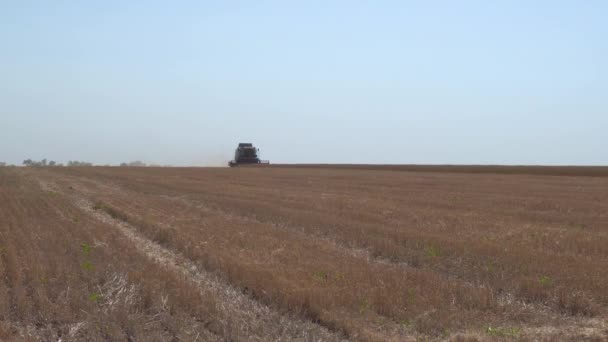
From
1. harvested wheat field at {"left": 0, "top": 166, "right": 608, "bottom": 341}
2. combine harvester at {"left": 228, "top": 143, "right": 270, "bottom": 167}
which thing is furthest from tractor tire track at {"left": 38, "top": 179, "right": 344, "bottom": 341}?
combine harvester at {"left": 228, "top": 143, "right": 270, "bottom": 167}

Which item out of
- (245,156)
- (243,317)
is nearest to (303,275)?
(243,317)

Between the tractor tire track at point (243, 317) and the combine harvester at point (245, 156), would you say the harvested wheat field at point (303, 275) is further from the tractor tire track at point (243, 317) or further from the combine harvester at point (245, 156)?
the combine harvester at point (245, 156)

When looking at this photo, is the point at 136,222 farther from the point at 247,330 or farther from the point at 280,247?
the point at 247,330

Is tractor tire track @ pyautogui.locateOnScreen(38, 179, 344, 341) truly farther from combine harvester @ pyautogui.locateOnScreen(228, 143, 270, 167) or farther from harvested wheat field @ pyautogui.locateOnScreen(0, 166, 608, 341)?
combine harvester @ pyautogui.locateOnScreen(228, 143, 270, 167)

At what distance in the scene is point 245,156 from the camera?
74688 millimetres

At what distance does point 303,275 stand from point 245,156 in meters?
64.6

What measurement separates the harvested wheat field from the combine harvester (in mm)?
53542

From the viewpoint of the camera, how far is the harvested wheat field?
26.0ft

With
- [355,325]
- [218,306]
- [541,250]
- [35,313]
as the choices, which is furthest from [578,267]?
[35,313]

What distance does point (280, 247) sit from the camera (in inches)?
532

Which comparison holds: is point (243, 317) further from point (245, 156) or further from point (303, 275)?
point (245, 156)

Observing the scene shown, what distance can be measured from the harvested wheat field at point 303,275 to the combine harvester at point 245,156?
176 ft

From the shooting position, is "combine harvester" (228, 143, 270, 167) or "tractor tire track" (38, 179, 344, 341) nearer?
"tractor tire track" (38, 179, 344, 341)

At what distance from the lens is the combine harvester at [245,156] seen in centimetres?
7403
